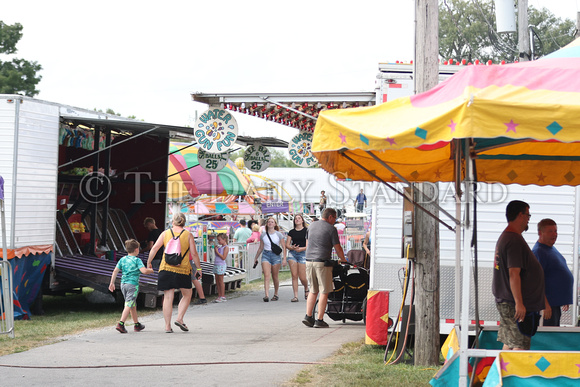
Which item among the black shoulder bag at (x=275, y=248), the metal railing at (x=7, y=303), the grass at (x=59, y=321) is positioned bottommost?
the grass at (x=59, y=321)

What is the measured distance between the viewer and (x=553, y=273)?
812 cm

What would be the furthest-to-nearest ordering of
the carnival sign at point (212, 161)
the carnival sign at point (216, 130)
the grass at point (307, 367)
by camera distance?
the carnival sign at point (212, 161), the carnival sign at point (216, 130), the grass at point (307, 367)

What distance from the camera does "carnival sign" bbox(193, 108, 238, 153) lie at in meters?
13.1

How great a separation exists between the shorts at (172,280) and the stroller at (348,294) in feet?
7.82

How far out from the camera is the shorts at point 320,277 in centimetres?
1135

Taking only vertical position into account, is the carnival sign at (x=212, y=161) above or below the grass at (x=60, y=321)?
above

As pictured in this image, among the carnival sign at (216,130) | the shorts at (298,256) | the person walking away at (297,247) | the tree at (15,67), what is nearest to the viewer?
the carnival sign at (216,130)

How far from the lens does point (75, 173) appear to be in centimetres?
1680

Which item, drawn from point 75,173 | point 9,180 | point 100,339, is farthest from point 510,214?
point 75,173

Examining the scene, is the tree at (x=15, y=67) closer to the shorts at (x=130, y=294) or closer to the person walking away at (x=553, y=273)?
the shorts at (x=130, y=294)

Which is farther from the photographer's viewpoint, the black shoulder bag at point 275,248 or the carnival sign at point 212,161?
the carnival sign at point 212,161

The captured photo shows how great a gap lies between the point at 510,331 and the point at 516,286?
45 cm

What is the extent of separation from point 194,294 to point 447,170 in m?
10.1

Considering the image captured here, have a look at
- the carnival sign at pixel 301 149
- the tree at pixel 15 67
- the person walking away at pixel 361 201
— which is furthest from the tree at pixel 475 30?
the carnival sign at pixel 301 149
